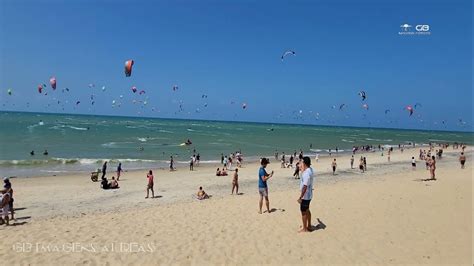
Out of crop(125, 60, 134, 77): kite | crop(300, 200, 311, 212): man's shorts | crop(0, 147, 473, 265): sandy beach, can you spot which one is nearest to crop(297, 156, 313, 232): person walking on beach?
crop(300, 200, 311, 212): man's shorts

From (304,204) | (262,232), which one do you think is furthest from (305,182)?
(262,232)

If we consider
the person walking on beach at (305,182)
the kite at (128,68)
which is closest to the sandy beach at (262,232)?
the person walking on beach at (305,182)

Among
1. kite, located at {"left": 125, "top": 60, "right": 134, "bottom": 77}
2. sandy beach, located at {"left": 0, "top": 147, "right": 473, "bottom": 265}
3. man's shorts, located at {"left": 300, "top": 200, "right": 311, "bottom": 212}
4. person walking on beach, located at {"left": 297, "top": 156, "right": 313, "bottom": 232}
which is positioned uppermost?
kite, located at {"left": 125, "top": 60, "right": 134, "bottom": 77}

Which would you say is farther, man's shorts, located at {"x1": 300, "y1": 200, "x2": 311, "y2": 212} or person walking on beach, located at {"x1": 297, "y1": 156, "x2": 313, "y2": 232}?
man's shorts, located at {"x1": 300, "y1": 200, "x2": 311, "y2": 212}

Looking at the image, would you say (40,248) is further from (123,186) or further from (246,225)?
(123,186)

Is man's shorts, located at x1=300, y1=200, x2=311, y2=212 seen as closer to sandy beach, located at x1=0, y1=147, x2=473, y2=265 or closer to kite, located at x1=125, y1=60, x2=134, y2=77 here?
sandy beach, located at x1=0, y1=147, x2=473, y2=265

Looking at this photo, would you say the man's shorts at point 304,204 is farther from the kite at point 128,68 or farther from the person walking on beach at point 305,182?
the kite at point 128,68

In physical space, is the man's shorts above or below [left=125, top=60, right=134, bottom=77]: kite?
below

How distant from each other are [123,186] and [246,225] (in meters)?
12.3

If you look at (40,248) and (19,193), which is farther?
(19,193)

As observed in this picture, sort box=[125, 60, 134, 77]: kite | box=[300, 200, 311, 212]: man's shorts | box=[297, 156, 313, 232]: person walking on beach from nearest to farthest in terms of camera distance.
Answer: box=[297, 156, 313, 232]: person walking on beach
box=[300, 200, 311, 212]: man's shorts
box=[125, 60, 134, 77]: kite

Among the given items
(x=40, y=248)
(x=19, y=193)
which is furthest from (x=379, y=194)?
(x=19, y=193)

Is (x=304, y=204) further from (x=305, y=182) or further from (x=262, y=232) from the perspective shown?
(x=262, y=232)

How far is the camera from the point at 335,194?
13.2m
